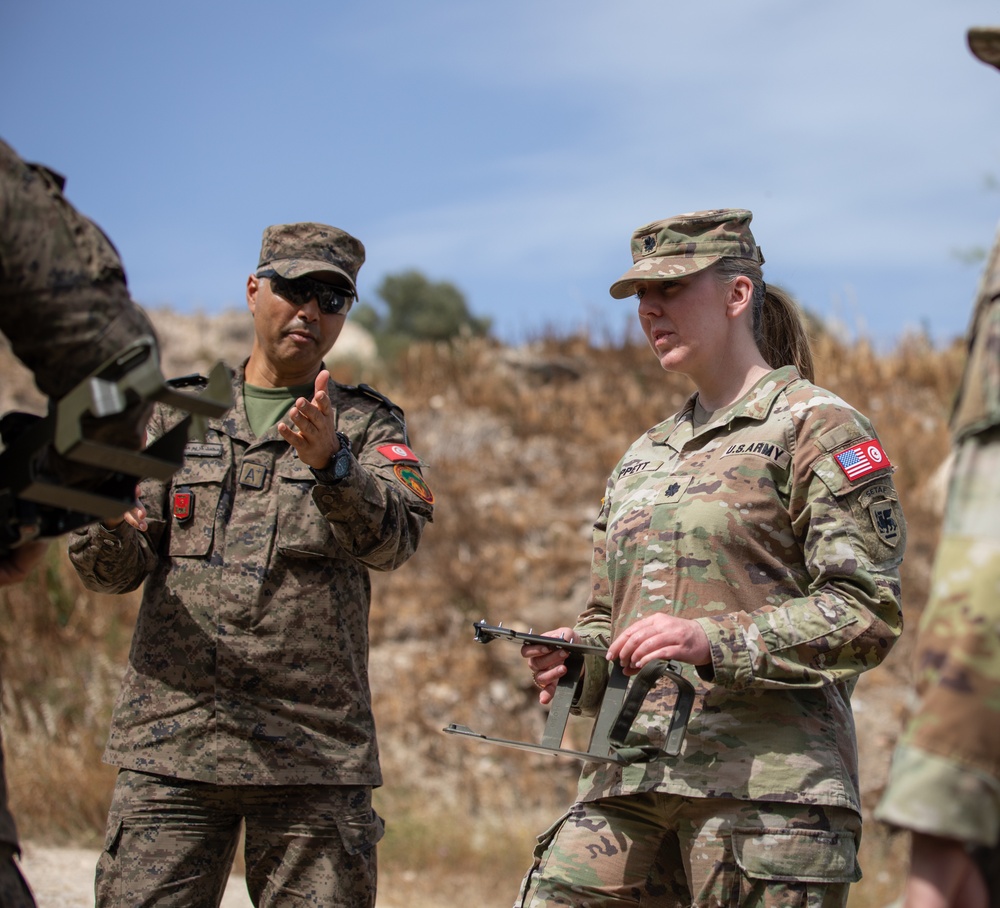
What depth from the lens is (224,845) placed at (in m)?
3.33

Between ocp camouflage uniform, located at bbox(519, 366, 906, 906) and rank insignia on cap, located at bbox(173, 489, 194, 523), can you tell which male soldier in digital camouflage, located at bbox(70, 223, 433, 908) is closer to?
rank insignia on cap, located at bbox(173, 489, 194, 523)

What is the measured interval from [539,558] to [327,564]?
7.27 metres

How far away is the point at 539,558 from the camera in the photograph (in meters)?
10.6

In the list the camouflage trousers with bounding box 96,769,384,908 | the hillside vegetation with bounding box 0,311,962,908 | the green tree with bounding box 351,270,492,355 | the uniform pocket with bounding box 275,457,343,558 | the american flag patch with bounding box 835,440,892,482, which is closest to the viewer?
the american flag patch with bounding box 835,440,892,482

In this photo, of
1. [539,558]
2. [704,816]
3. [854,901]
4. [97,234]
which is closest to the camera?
[97,234]

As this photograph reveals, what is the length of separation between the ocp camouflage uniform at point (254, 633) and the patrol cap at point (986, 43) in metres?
1.86

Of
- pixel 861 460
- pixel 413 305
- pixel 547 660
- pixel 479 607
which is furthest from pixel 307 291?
pixel 413 305

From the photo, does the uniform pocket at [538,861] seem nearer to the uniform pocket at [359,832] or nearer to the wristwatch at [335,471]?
the uniform pocket at [359,832]

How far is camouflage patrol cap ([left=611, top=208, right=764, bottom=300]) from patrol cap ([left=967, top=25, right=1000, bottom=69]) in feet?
3.80

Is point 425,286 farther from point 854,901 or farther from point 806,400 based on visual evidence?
point 806,400

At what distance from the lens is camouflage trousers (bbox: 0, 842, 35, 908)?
1.93 meters

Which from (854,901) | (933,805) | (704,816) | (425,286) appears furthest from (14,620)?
(425,286)

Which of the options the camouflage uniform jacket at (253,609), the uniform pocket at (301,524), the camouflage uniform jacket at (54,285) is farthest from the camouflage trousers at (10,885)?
the uniform pocket at (301,524)

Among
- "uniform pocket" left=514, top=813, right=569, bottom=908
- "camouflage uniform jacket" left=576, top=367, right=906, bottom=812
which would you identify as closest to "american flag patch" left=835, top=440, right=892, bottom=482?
"camouflage uniform jacket" left=576, top=367, right=906, bottom=812
